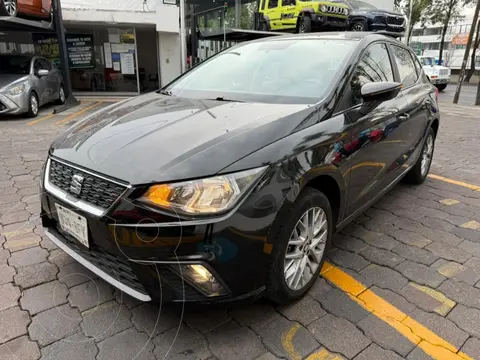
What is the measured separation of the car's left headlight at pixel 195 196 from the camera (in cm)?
173

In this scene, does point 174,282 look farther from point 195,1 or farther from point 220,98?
point 195,1

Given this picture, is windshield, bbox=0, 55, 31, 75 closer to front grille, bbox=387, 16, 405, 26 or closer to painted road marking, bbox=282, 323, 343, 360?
painted road marking, bbox=282, 323, 343, 360

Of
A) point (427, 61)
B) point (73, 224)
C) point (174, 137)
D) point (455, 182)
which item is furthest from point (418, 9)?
point (73, 224)

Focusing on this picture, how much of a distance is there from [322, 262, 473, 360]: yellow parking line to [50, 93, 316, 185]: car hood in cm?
115

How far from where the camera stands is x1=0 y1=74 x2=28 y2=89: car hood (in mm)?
8320

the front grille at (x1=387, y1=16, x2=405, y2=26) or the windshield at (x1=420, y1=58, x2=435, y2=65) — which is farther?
the windshield at (x1=420, y1=58, x2=435, y2=65)

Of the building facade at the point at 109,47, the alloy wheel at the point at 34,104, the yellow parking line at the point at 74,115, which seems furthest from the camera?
the building facade at the point at 109,47

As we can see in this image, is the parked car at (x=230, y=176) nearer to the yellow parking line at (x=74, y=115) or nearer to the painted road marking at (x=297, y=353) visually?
the painted road marking at (x=297, y=353)

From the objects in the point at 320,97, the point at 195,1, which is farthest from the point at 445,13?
the point at 320,97

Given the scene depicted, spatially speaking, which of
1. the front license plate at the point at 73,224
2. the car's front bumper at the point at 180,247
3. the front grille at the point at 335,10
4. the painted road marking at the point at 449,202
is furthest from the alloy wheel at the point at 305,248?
the front grille at the point at 335,10

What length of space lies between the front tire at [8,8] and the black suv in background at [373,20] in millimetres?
10735

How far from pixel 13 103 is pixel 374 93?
835cm

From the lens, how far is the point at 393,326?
7.11 ft

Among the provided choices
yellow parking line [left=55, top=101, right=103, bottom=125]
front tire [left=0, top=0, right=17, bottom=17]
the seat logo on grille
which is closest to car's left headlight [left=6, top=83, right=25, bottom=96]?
yellow parking line [left=55, top=101, right=103, bottom=125]
